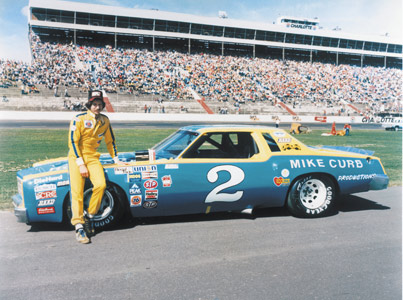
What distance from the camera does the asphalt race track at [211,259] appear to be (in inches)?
109

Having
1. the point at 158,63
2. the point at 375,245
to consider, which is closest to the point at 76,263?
the point at 375,245

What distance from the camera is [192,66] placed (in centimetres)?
4416

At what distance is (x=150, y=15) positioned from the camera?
154 feet

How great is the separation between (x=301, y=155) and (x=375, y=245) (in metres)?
1.49

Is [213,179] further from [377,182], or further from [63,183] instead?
[377,182]

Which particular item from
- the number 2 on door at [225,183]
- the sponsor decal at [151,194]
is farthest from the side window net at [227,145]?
the sponsor decal at [151,194]

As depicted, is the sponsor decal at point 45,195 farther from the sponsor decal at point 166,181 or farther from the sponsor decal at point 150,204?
the sponsor decal at point 166,181

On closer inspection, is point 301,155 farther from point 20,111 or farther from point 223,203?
point 20,111

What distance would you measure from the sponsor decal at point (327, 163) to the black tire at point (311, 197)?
0.17 meters

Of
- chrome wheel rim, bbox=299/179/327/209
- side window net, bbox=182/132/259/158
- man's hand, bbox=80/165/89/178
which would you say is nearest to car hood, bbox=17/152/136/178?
man's hand, bbox=80/165/89/178

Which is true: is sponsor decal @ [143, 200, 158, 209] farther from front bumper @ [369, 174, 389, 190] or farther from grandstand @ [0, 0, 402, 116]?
grandstand @ [0, 0, 402, 116]

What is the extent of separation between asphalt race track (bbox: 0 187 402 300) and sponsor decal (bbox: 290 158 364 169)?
2.30 ft

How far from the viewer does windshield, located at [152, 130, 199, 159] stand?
4.57 metres

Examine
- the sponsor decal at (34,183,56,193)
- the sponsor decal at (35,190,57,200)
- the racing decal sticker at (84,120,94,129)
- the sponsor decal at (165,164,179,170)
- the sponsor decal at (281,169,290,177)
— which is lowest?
the sponsor decal at (35,190,57,200)
